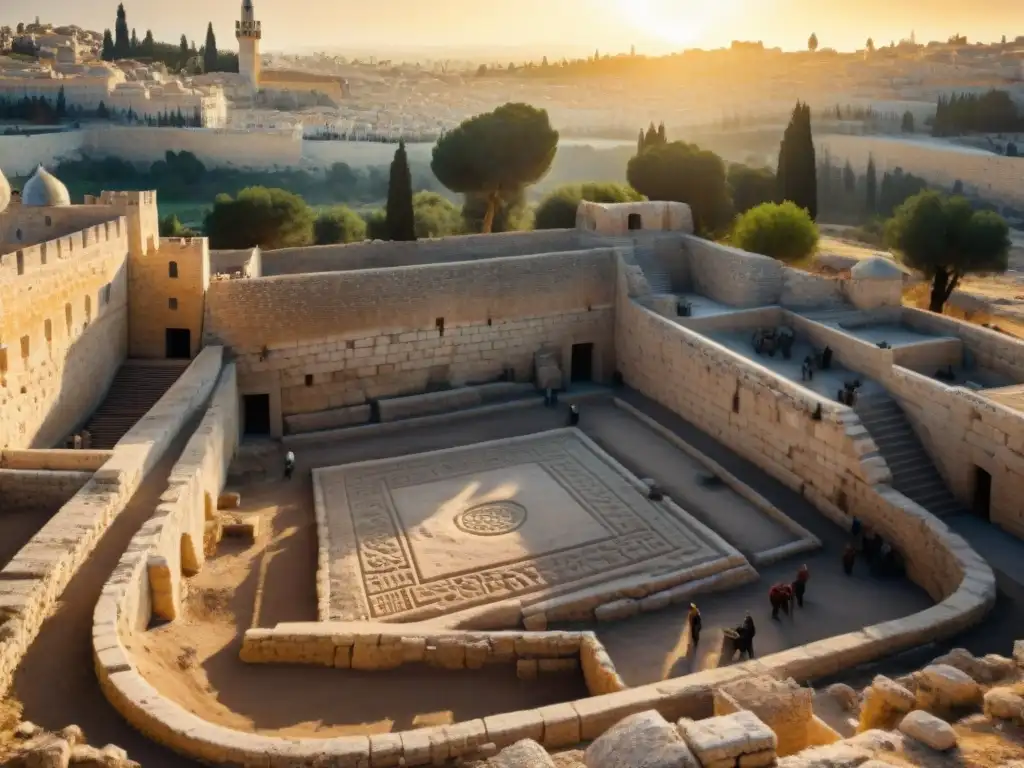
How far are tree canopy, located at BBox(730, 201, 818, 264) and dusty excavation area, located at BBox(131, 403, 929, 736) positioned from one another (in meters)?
11.5

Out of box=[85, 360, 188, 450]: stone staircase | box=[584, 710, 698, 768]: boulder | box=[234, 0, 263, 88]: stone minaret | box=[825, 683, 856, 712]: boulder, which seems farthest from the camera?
box=[234, 0, 263, 88]: stone minaret

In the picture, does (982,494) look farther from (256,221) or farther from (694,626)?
(256,221)

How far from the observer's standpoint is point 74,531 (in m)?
11.3

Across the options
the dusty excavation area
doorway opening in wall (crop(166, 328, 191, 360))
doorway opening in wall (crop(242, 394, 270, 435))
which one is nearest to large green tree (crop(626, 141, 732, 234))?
the dusty excavation area

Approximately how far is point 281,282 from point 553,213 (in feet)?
51.9

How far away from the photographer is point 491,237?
23594mm

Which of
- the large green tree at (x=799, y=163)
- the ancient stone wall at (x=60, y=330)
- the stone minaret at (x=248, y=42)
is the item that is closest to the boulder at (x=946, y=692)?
the ancient stone wall at (x=60, y=330)

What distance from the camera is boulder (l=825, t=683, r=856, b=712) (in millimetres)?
9789

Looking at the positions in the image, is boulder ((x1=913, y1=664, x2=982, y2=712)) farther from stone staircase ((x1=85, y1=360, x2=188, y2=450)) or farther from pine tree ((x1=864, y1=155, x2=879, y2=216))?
pine tree ((x1=864, y1=155, x2=879, y2=216))

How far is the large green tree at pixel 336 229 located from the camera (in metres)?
35.1

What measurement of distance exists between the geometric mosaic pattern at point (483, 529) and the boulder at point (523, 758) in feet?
20.5

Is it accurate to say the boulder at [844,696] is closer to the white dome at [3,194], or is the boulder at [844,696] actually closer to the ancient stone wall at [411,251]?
the ancient stone wall at [411,251]

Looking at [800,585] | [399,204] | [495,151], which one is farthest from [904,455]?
[495,151]

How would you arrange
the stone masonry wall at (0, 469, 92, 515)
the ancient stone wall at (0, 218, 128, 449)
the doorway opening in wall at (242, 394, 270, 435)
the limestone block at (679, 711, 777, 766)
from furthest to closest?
the doorway opening in wall at (242, 394, 270, 435) < the ancient stone wall at (0, 218, 128, 449) < the stone masonry wall at (0, 469, 92, 515) < the limestone block at (679, 711, 777, 766)
